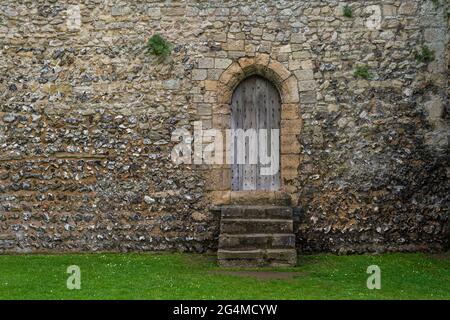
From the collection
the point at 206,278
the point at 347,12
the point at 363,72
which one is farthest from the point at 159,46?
the point at 206,278

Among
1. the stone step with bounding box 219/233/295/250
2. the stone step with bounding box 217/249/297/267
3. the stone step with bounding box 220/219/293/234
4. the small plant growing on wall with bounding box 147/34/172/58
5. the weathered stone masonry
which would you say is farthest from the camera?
the small plant growing on wall with bounding box 147/34/172/58

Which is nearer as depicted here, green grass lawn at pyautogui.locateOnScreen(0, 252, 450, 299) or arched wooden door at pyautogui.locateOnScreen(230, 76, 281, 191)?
green grass lawn at pyautogui.locateOnScreen(0, 252, 450, 299)

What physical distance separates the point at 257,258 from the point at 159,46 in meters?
4.40

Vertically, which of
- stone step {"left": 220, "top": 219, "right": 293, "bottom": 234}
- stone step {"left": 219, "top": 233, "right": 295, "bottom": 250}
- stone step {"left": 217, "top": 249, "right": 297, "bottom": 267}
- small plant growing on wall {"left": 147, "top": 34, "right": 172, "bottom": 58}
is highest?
small plant growing on wall {"left": 147, "top": 34, "right": 172, "bottom": 58}

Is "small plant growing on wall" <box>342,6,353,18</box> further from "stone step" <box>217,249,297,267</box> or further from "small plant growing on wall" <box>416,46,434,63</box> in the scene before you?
"stone step" <box>217,249,297,267</box>

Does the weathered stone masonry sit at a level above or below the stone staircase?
above

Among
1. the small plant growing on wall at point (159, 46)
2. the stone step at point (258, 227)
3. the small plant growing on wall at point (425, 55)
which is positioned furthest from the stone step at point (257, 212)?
the small plant growing on wall at point (425, 55)

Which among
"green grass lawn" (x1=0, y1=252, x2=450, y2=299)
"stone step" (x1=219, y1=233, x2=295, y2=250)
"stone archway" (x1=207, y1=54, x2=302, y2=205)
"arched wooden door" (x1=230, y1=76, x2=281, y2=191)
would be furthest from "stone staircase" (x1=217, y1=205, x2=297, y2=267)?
"arched wooden door" (x1=230, y1=76, x2=281, y2=191)

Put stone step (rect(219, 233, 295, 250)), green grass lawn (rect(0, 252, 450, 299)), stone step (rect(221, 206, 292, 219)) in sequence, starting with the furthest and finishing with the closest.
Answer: stone step (rect(221, 206, 292, 219)) < stone step (rect(219, 233, 295, 250)) < green grass lawn (rect(0, 252, 450, 299))

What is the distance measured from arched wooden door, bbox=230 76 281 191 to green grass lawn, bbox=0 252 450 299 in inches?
69.2

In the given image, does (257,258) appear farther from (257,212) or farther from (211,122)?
(211,122)

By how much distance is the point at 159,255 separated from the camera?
1229 cm

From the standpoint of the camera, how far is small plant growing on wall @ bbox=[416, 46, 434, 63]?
12.6 metres

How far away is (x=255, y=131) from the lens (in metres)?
13.0
